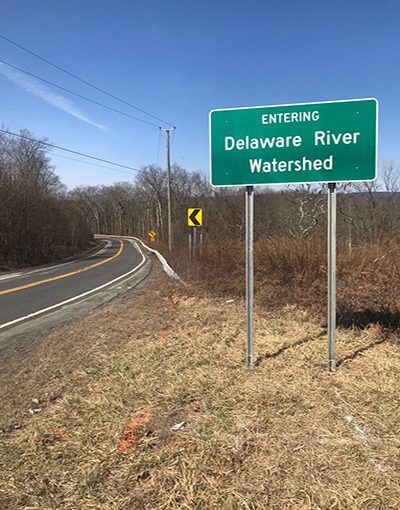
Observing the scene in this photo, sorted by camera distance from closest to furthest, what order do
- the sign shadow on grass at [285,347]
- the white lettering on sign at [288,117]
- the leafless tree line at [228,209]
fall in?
the white lettering on sign at [288,117], the sign shadow on grass at [285,347], the leafless tree line at [228,209]

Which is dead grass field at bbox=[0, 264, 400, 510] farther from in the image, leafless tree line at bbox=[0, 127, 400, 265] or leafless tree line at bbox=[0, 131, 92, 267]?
leafless tree line at bbox=[0, 131, 92, 267]

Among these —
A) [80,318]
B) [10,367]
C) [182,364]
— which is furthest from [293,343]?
[80,318]

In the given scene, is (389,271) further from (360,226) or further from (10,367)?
(360,226)

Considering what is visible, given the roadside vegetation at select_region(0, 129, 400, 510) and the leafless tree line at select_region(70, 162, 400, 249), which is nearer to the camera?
the roadside vegetation at select_region(0, 129, 400, 510)

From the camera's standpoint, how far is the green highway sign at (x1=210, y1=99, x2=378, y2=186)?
3.65 metres

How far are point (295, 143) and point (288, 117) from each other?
0.96 ft

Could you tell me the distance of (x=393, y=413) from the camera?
9.12 ft

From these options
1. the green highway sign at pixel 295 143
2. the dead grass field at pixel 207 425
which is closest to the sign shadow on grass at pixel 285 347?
the dead grass field at pixel 207 425

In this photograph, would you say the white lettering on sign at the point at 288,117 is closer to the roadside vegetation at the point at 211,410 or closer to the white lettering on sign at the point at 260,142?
the white lettering on sign at the point at 260,142

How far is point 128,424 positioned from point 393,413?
6.92ft

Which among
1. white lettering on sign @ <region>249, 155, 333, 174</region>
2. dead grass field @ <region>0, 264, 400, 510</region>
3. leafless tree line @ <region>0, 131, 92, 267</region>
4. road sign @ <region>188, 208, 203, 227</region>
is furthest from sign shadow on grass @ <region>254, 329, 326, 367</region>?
leafless tree line @ <region>0, 131, 92, 267</region>

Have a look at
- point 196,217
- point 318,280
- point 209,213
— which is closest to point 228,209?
point 209,213

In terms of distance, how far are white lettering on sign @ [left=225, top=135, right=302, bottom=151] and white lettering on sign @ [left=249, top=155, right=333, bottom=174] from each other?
0.53 feet

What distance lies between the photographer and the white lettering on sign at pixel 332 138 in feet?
12.0
